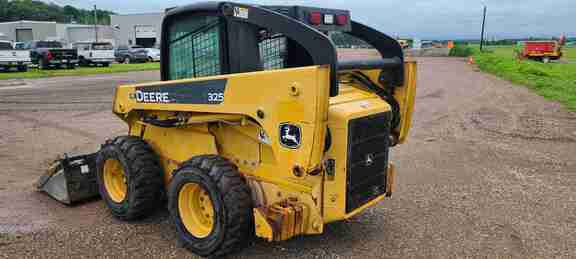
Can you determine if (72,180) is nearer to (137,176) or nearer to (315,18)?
(137,176)

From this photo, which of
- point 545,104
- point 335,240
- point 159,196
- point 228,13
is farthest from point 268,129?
point 545,104

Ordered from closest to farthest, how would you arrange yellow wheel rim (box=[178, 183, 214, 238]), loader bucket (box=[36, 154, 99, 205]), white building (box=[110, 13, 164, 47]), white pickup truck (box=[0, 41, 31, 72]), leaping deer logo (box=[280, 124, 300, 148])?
leaping deer logo (box=[280, 124, 300, 148])
yellow wheel rim (box=[178, 183, 214, 238])
loader bucket (box=[36, 154, 99, 205])
white pickup truck (box=[0, 41, 31, 72])
white building (box=[110, 13, 164, 47])

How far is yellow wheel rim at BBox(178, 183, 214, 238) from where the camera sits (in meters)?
4.11

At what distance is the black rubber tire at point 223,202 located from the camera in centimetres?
371

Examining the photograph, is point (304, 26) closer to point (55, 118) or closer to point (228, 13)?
point (228, 13)

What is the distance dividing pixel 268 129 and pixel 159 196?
184cm

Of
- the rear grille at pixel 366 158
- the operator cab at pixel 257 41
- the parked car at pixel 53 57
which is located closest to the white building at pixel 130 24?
the parked car at pixel 53 57

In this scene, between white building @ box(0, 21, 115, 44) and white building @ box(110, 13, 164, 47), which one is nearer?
white building @ box(0, 21, 115, 44)

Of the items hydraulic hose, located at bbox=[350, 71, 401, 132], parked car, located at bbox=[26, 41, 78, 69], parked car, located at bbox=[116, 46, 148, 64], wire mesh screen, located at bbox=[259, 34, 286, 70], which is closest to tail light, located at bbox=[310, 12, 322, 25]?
wire mesh screen, located at bbox=[259, 34, 286, 70]

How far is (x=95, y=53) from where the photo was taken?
28.7 m

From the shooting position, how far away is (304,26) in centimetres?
342

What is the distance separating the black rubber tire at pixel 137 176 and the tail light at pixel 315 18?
2.11 metres

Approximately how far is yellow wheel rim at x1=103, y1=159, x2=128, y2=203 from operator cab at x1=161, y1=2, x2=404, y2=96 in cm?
109

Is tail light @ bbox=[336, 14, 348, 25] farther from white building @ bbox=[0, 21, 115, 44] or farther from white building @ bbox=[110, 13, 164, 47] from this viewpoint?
white building @ bbox=[110, 13, 164, 47]
